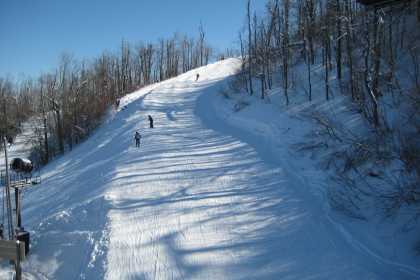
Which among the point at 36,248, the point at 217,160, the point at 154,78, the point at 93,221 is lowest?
the point at 36,248

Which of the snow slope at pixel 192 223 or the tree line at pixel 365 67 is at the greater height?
the tree line at pixel 365 67

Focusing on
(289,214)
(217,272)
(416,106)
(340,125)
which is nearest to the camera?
(217,272)

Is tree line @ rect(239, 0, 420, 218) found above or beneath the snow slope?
above

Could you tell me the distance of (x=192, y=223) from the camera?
11391mm

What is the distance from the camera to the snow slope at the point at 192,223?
910 cm

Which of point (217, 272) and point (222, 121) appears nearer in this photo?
point (217, 272)

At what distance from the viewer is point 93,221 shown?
41.0 feet

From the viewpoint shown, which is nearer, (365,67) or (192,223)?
(192,223)

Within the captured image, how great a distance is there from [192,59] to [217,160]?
68.9 meters

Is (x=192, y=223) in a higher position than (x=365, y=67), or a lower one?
lower

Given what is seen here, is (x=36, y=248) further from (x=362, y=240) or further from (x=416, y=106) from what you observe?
(x=416, y=106)

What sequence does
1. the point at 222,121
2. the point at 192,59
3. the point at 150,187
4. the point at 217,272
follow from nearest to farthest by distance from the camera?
the point at 217,272, the point at 150,187, the point at 222,121, the point at 192,59

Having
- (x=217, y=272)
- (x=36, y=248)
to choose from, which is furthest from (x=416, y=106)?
(x=36, y=248)

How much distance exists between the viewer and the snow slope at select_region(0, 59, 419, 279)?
9.10m
